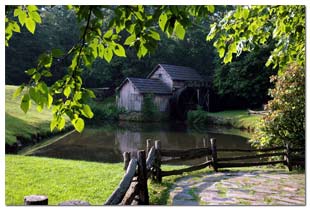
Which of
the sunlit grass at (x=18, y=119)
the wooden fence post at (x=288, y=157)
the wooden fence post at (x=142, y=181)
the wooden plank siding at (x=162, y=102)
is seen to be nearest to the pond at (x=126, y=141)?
the wooden plank siding at (x=162, y=102)

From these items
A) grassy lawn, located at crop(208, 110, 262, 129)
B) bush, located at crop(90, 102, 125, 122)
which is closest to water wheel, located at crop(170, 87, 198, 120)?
grassy lawn, located at crop(208, 110, 262, 129)

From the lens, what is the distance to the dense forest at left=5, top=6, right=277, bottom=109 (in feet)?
12.6

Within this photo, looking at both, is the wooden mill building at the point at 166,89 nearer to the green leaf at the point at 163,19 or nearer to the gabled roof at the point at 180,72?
the gabled roof at the point at 180,72

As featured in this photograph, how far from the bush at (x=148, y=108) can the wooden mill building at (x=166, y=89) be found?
60mm

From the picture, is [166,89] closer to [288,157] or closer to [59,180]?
[288,157]

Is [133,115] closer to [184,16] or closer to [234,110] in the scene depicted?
[234,110]

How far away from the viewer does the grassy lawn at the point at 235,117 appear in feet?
20.5

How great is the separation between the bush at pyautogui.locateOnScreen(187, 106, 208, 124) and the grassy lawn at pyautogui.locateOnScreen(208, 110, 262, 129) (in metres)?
0.21

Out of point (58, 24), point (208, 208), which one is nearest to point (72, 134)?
point (58, 24)

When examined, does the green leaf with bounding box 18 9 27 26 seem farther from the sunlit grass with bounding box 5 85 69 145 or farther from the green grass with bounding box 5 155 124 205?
the green grass with bounding box 5 155 124 205

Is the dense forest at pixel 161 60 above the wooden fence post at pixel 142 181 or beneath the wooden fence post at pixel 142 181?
above
